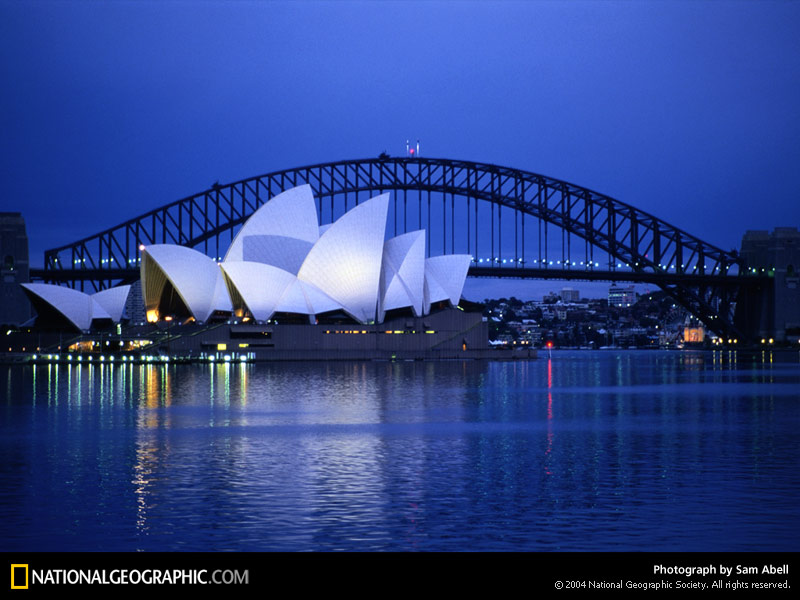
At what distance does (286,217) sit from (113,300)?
26.1 metres

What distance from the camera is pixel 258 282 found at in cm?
9638

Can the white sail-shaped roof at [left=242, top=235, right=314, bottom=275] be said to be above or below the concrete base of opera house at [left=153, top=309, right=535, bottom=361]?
above

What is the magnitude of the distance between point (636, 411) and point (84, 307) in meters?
77.7

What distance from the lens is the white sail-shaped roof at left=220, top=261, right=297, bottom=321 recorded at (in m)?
96.1

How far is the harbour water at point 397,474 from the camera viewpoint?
1564cm

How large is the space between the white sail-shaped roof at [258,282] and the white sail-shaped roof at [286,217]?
284cm

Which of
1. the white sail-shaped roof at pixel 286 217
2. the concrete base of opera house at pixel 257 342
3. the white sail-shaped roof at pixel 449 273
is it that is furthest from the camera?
the white sail-shaped roof at pixel 449 273

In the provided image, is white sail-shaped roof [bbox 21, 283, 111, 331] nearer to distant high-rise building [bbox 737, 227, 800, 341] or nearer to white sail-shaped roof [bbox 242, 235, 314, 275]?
white sail-shaped roof [bbox 242, 235, 314, 275]

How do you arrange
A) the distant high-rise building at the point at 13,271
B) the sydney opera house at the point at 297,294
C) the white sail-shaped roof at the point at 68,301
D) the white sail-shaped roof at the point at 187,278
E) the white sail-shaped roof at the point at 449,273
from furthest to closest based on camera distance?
the distant high-rise building at the point at 13,271
the white sail-shaped roof at the point at 449,273
the white sail-shaped roof at the point at 68,301
the white sail-shaped roof at the point at 187,278
the sydney opera house at the point at 297,294

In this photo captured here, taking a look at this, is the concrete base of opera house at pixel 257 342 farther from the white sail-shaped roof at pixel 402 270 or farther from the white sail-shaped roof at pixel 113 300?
the white sail-shaped roof at pixel 113 300
